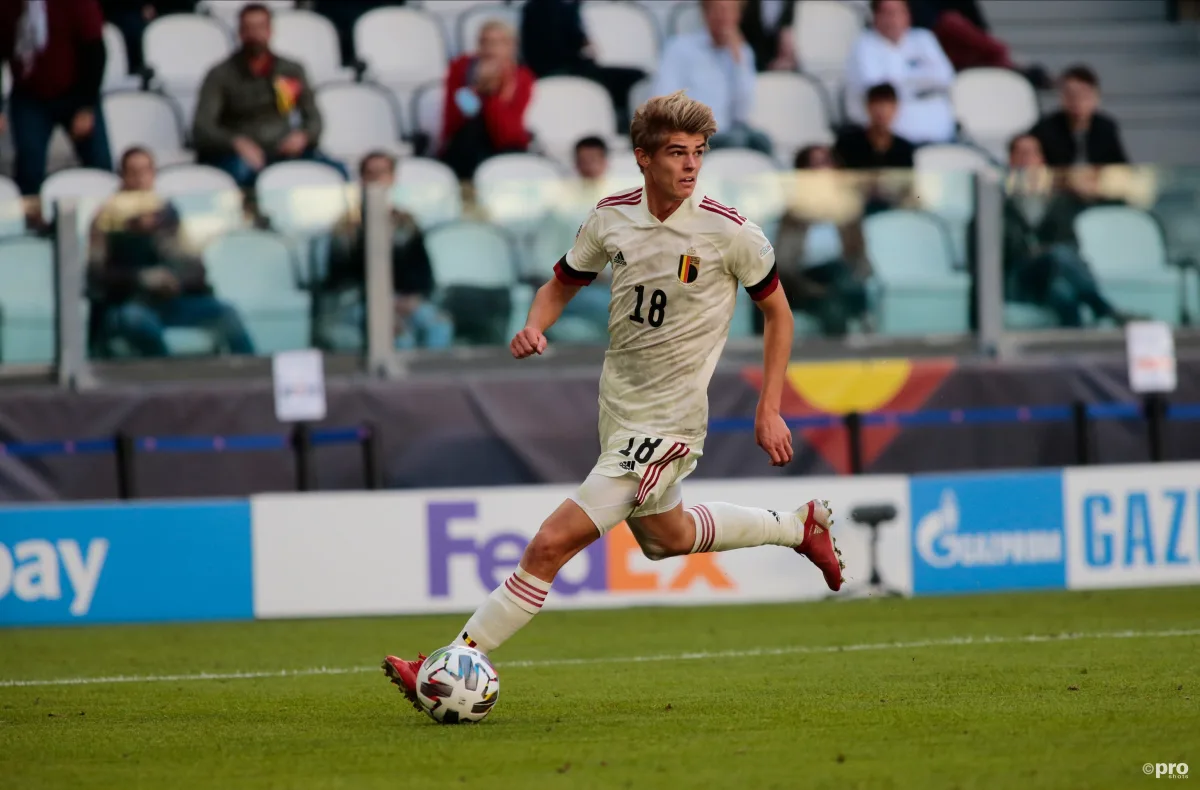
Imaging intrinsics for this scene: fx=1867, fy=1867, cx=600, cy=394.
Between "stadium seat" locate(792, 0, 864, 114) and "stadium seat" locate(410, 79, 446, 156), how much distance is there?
3.31 meters

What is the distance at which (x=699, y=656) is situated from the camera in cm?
842

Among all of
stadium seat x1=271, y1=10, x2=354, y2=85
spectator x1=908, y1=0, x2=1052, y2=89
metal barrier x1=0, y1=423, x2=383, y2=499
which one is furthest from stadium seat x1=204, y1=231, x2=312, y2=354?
spectator x1=908, y1=0, x2=1052, y2=89

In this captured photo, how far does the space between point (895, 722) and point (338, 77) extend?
1087 centimetres

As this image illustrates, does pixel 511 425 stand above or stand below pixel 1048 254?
below

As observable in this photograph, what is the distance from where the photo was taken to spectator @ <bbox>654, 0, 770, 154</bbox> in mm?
14250

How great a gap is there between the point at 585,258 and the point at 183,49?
985cm

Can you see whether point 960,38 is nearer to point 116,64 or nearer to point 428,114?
point 428,114

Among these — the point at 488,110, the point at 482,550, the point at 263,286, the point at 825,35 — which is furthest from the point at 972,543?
the point at 825,35

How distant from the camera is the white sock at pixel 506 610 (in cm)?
624

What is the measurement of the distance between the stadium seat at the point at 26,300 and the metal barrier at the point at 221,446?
0.57m

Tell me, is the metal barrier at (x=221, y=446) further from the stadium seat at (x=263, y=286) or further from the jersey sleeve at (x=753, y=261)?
the jersey sleeve at (x=753, y=261)

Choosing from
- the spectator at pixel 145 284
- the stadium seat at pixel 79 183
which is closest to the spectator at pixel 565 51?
the stadium seat at pixel 79 183

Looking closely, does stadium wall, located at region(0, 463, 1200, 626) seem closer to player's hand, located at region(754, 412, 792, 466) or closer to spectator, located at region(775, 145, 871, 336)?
spectator, located at region(775, 145, 871, 336)

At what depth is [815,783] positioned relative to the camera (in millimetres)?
4902
